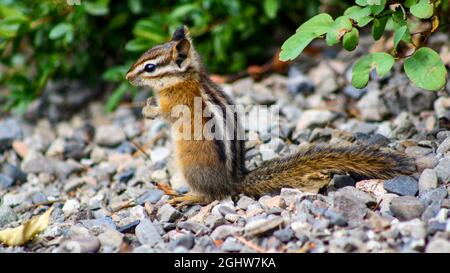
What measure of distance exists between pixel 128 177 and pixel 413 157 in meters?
1.96

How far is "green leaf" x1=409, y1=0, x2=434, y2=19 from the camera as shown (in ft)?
10.7

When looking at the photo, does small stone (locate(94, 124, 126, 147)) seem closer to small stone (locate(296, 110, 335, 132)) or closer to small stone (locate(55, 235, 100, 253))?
small stone (locate(296, 110, 335, 132))

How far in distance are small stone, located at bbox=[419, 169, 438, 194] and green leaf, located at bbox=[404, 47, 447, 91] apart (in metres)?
0.49

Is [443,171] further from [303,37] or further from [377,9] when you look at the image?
[303,37]

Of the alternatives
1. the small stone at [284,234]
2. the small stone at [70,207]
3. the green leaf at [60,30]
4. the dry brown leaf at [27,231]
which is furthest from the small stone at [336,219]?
the green leaf at [60,30]

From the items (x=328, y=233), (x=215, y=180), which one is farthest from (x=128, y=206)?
(x=328, y=233)

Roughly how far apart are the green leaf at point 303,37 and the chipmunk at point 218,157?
599 millimetres

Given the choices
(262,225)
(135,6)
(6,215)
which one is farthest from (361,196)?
(135,6)

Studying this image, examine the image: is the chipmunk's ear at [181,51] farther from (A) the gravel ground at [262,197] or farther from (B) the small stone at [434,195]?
(B) the small stone at [434,195]

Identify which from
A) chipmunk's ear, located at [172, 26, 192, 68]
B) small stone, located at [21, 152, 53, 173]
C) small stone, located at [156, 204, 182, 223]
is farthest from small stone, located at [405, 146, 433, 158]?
small stone, located at [21, 152, 53, 173]

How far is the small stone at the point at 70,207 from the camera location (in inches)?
157

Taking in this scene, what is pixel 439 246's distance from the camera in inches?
109

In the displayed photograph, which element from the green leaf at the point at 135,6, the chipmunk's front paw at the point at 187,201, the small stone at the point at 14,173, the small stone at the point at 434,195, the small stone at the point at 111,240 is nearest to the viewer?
the small stone at the point at 111,240

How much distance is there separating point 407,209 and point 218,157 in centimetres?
108
